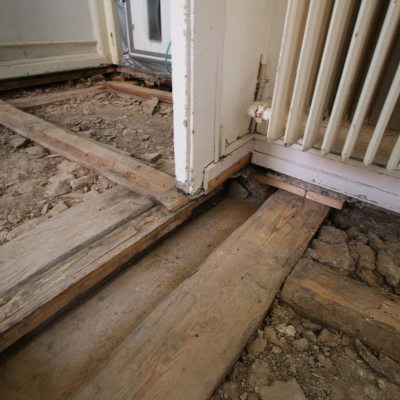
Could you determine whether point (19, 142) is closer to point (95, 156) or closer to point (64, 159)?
point (64, 159)

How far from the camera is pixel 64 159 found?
1.62m

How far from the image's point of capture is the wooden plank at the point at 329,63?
2.75 ft

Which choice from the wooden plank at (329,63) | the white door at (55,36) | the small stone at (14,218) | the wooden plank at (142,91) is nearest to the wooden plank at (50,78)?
the white door at (55,36)

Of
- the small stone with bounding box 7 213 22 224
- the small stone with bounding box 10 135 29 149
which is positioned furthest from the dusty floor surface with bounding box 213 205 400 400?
the small stone with bounding box 10 135 29 149

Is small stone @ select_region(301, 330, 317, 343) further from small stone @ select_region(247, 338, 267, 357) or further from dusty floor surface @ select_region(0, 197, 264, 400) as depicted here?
dusty floor surface @ select_region(0, 197, 264, 400)

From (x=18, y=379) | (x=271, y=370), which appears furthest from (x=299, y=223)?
(x=18, y=379)

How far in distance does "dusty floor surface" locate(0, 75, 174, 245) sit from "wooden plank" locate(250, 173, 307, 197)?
1.60 feet

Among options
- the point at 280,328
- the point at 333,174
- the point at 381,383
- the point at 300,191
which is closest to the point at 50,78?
the point at 300,191

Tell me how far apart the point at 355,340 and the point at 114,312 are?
0.75 m

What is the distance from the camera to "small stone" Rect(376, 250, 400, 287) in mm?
958

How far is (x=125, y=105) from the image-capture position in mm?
2510

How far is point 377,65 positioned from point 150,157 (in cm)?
111

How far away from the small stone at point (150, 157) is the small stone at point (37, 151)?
0.60 m

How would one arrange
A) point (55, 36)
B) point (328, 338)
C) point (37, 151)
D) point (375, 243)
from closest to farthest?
point (328, 338) → point (375, 243) → point (37, 151) → point (55, 36)
